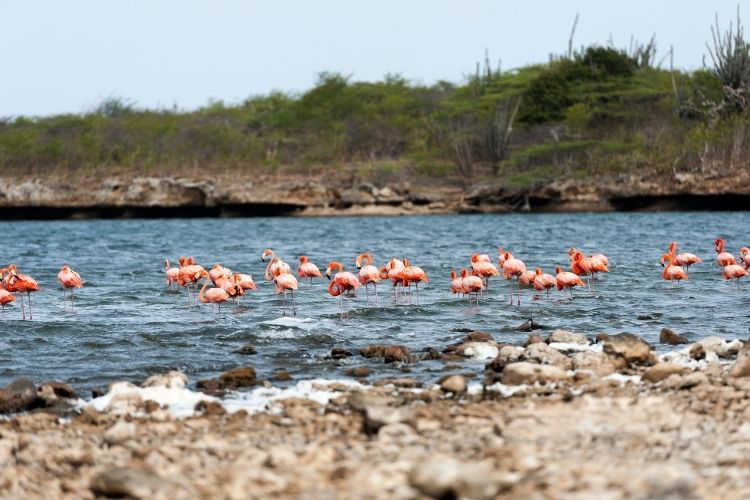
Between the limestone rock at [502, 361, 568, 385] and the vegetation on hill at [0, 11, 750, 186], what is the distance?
36.7 meters

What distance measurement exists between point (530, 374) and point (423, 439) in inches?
82.7

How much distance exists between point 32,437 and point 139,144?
5285cm

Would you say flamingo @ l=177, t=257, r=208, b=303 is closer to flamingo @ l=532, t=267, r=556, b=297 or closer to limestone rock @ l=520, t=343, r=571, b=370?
flamingo @ l=532, t=267, r=556, b=297

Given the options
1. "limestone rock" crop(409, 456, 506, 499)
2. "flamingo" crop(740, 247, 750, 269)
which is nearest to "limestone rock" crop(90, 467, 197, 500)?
"limestone rock" crop(409, 456, 506, 499)

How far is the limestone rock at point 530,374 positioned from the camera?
7.78 meters

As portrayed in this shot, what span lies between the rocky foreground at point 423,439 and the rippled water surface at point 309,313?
4.09ft

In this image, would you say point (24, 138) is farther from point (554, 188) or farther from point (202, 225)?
point (554, 188)

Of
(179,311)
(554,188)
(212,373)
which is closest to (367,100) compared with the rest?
(554,188)

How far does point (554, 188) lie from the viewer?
4475cm

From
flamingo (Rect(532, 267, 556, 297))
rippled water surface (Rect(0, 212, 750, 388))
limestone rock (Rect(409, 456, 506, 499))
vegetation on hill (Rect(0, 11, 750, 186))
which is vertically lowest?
rippled water surface (Rect(0, 212, 750, 388))

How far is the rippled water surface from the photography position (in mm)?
9844

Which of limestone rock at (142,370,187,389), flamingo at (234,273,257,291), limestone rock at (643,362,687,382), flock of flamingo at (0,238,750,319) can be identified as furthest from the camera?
flamingo at (234,273,257,291)

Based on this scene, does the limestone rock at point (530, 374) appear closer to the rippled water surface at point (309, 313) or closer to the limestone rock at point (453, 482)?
the rippled water surface at point (309, 313)

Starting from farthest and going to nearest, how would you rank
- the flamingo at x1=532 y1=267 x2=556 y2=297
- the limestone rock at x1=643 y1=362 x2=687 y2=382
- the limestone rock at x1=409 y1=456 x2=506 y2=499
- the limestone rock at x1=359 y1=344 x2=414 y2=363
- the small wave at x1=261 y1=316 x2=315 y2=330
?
1. the flamingo at x1=532 y1=267 x2=556 y2=297
2. the small wave at x1=261 y1=316 x2=315 y2=330
3. the limestone rock at x1=359 y1=344 x2=414 y2=363
4. the limestone rock at x1=643 y1=362 x2=687 y2=382
5. the limestone rock at x1=409 y1=456 x2=506 y2=499
